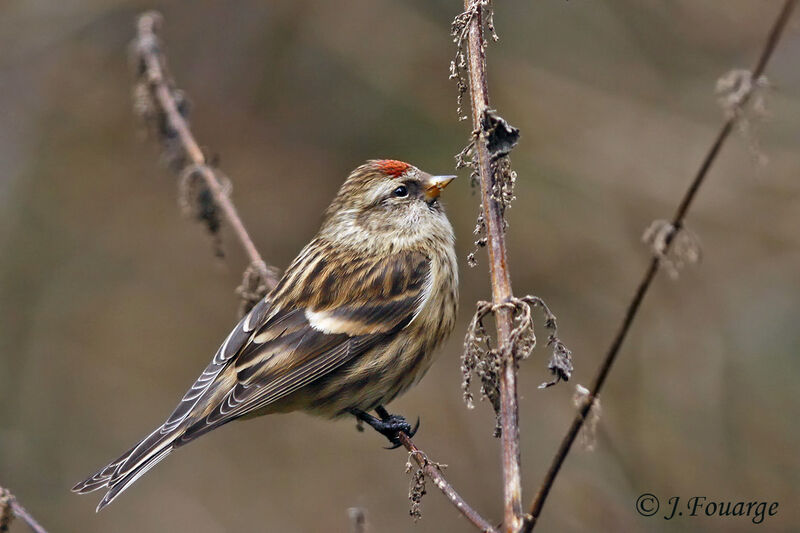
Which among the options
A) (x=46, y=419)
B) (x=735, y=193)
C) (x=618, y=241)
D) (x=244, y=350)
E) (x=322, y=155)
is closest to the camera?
(x=244, y=350)

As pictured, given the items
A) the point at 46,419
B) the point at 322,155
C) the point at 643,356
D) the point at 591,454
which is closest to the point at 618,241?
the point at 643,356

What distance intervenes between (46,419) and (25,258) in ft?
4.51

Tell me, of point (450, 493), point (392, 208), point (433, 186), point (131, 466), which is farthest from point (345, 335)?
point (450, 493)

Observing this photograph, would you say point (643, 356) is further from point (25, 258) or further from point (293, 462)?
point (25, 258)

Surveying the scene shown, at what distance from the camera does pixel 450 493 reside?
9.23 ft

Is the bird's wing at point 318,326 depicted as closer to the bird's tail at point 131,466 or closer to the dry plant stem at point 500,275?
the bird's tail at point 131,466

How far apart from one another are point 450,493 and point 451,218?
5041mm

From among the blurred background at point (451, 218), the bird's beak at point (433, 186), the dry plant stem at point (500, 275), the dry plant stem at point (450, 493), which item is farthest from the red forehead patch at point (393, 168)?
the blurred background at point (451, 218)

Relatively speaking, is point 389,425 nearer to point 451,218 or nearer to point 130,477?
point 130,477

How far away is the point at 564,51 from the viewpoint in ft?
24.7

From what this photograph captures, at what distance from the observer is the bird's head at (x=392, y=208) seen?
4.75 metres

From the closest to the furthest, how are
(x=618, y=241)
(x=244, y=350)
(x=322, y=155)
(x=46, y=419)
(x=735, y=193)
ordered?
1. (x=244, y=350)
2. (x=735, y=193)
3. (x=618, y=241)
4. (x=46, y=419)
5. (x=322, y=155)

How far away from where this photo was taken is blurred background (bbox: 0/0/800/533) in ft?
19.7

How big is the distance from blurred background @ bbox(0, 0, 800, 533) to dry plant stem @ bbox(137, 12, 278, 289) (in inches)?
96.6
